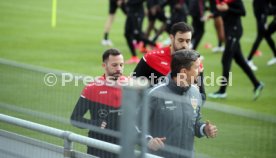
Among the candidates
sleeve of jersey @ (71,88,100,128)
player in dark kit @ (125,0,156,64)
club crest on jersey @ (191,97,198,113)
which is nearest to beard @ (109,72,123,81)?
sleeve of jersey @ (71,88,100,128)

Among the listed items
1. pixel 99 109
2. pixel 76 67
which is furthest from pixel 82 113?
pixel 76 67

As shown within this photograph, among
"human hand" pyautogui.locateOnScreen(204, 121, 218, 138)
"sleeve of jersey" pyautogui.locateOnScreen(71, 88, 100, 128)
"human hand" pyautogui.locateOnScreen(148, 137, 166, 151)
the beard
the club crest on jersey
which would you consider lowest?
"human hand" pyautogui.locateOnScreen(148, 137, 166, 151)

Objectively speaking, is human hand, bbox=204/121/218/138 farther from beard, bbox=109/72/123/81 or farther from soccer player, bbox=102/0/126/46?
soccer player, bbox=102/0/126/46

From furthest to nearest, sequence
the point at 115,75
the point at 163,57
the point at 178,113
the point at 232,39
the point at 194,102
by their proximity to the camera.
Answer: the point at 232,39 < the point at 163,57 < the point at 115,75 < the point at 194,102 < the point at 178,113

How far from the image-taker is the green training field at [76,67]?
527 centimetres

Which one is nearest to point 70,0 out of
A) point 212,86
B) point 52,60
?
point 52,60

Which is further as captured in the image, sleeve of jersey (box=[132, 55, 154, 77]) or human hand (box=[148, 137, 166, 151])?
sleeve of jersey (box=[132, 55, 154, 77])

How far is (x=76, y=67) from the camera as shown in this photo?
15500mm

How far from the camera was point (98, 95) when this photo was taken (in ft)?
19.1

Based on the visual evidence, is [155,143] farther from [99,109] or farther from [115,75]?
[115,75]

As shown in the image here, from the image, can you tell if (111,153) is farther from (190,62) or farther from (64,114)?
(190,62)

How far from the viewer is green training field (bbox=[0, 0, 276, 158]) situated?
5273 millimetres

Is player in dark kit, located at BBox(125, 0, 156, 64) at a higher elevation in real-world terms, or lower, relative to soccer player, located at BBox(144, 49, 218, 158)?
higher

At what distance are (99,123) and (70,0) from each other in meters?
23.9
